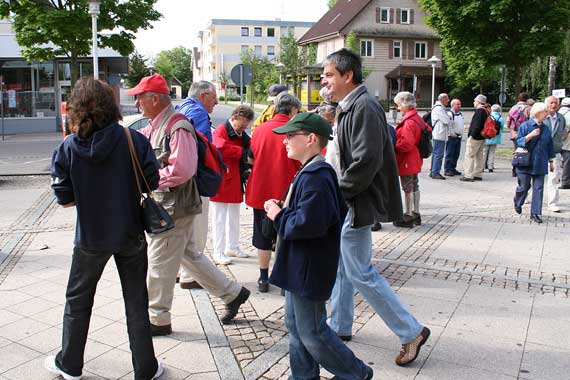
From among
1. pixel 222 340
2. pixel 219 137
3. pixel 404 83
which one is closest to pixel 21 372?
pixel 222 340

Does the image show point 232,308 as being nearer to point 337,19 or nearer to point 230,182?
point 230,182

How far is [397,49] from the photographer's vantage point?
55.0 metres

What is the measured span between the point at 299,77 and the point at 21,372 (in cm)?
4322

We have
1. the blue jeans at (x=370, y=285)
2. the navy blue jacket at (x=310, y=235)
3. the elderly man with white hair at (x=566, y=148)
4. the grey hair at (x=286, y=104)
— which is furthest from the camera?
the elderly man with white hair at (x=566, y=148)

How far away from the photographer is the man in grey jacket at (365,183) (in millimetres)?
3709

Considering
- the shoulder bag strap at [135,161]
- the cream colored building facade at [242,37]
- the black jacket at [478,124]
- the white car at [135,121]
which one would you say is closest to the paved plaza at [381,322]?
the shoulder bag strap at [135,161]

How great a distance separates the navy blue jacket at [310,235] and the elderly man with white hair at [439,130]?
34.2 ft

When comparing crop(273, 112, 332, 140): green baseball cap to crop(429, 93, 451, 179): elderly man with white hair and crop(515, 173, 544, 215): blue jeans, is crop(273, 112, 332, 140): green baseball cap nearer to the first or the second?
crop(515, 173, 544, 215): blue jeans

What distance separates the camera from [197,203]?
430 centimetres

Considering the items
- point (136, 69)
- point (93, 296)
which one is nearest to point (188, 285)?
point (93, 296)

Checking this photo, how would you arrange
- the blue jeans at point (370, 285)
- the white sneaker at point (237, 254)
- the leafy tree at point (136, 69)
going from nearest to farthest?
the blue jeans at point (370, 285)
the white sneaker at point (237, 254)
the leafy tree at point (136, 69)

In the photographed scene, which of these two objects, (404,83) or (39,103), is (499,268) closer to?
(39,103)

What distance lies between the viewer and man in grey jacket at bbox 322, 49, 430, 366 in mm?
3709

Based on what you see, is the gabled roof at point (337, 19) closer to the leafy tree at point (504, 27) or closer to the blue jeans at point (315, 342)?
the leafy tree at point (504, 27)
